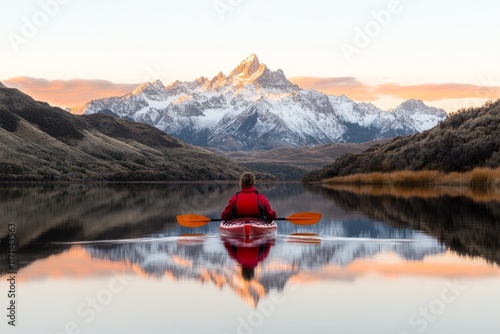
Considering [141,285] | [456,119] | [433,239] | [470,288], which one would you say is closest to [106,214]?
[433,239]

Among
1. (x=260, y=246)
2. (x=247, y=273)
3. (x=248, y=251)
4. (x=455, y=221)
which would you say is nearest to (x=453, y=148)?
(x=455, y=221)

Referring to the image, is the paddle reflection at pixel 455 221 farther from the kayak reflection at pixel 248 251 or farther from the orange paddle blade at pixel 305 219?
the kayak reflection at pixel 248 251

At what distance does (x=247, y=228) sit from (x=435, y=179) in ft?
211

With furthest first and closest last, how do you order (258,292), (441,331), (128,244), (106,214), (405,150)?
(405,150)
(106,214)
(128,244)
(258,292)
(441,331)

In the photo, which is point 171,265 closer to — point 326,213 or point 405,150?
point 326,213

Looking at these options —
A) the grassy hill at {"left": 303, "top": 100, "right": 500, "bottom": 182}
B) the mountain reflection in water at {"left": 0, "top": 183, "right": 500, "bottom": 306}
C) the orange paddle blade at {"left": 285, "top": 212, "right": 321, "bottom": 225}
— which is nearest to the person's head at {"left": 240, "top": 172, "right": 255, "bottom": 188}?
the mountain reflection in water at {"left": 0, "top": 183, "right": 500, "bottom": 306}

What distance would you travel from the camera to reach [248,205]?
2681 centimetres

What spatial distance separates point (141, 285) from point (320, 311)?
4.55 m

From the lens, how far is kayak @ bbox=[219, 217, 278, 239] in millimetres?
25859

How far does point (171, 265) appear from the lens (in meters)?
19.9

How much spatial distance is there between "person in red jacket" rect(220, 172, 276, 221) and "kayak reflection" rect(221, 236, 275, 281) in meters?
0.95

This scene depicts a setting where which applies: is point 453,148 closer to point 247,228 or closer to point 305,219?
point 305,219

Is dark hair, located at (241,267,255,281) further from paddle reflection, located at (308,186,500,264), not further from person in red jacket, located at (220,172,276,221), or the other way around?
person in red jacket, located at (220,172,276,221)

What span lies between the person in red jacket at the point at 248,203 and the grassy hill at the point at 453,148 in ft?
176
